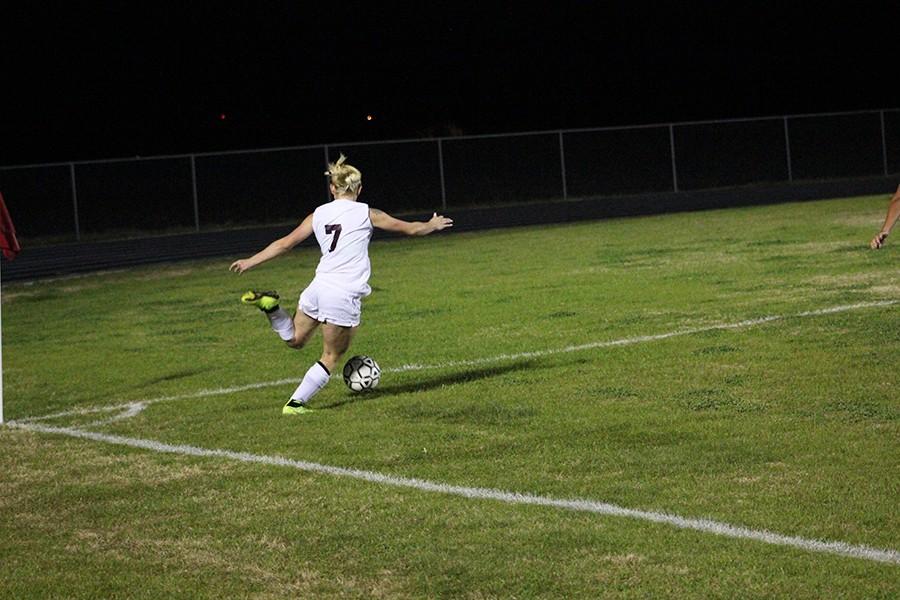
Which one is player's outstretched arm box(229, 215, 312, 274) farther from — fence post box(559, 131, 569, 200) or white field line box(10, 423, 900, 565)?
fence post box(559, 131, 569, 200)

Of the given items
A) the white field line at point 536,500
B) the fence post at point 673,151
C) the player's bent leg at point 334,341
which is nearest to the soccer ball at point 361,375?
the player's bent leg at point 334,341

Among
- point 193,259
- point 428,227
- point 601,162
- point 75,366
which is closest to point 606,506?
point 428,227

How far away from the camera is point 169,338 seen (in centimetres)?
1539

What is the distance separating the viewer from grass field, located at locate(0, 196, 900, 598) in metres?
6.04

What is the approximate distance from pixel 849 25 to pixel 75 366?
5441 cm

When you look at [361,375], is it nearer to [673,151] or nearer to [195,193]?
[195,193]

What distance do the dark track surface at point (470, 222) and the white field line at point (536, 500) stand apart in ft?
58.6

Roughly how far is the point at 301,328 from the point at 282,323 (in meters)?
0.25

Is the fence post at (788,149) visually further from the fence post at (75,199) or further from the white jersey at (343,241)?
the white jersey at (343,241)

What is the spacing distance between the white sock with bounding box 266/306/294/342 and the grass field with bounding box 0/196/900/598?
0.52 m

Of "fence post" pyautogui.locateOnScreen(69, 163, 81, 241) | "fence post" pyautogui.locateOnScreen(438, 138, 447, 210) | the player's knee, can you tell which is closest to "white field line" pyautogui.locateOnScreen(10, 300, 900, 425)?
the player's knee

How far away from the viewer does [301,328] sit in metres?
10.6

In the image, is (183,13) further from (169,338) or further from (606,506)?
(606,506)

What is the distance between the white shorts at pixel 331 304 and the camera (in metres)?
10.2
